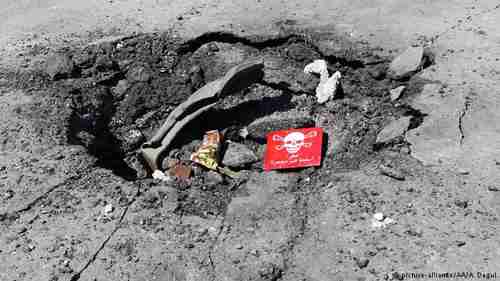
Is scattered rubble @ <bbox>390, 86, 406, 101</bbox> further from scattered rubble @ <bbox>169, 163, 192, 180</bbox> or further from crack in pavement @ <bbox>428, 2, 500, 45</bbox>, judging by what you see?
scattered rubble @ <bbox>169, 163, 192, 180</bbox>

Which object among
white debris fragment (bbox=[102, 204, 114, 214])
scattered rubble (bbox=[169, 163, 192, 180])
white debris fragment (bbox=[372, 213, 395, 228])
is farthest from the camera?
scattered rubble (bbox=[169, 163, 192, 180])

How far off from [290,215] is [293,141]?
776 mm

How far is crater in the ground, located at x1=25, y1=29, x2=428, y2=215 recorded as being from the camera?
14.5 ft

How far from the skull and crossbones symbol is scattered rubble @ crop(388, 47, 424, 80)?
2.99 feet

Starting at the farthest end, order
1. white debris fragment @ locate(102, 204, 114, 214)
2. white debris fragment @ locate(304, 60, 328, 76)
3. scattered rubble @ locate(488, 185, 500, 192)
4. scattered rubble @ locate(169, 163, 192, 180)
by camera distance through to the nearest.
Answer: white debris fragment @ locate(304, 60, 328, 76) < scattered rubble @ locate(169, 163, 192, 180) < white debris fragment @ locate(102, 204, 114, 214) < scattered rubble @ locate(488, 185, 500, 192)

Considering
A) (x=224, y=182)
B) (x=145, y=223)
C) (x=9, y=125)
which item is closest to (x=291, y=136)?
(x=224, y=182)

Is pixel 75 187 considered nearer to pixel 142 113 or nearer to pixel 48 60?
pixel 142 113

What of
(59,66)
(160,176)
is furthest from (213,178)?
(59,66)

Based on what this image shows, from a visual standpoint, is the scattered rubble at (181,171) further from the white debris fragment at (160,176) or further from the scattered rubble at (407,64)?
the scattered rubble at (407,64)

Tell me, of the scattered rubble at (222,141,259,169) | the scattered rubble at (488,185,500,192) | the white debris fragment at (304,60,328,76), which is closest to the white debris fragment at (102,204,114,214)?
the scattered rubble at (222,141,259,169)

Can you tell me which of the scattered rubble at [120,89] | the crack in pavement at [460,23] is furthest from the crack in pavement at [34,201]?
the crack in pavement at [460,23]

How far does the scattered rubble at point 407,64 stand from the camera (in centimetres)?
469

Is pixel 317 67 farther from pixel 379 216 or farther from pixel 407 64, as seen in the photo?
pixel 379 216

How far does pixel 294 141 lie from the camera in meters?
4.28
